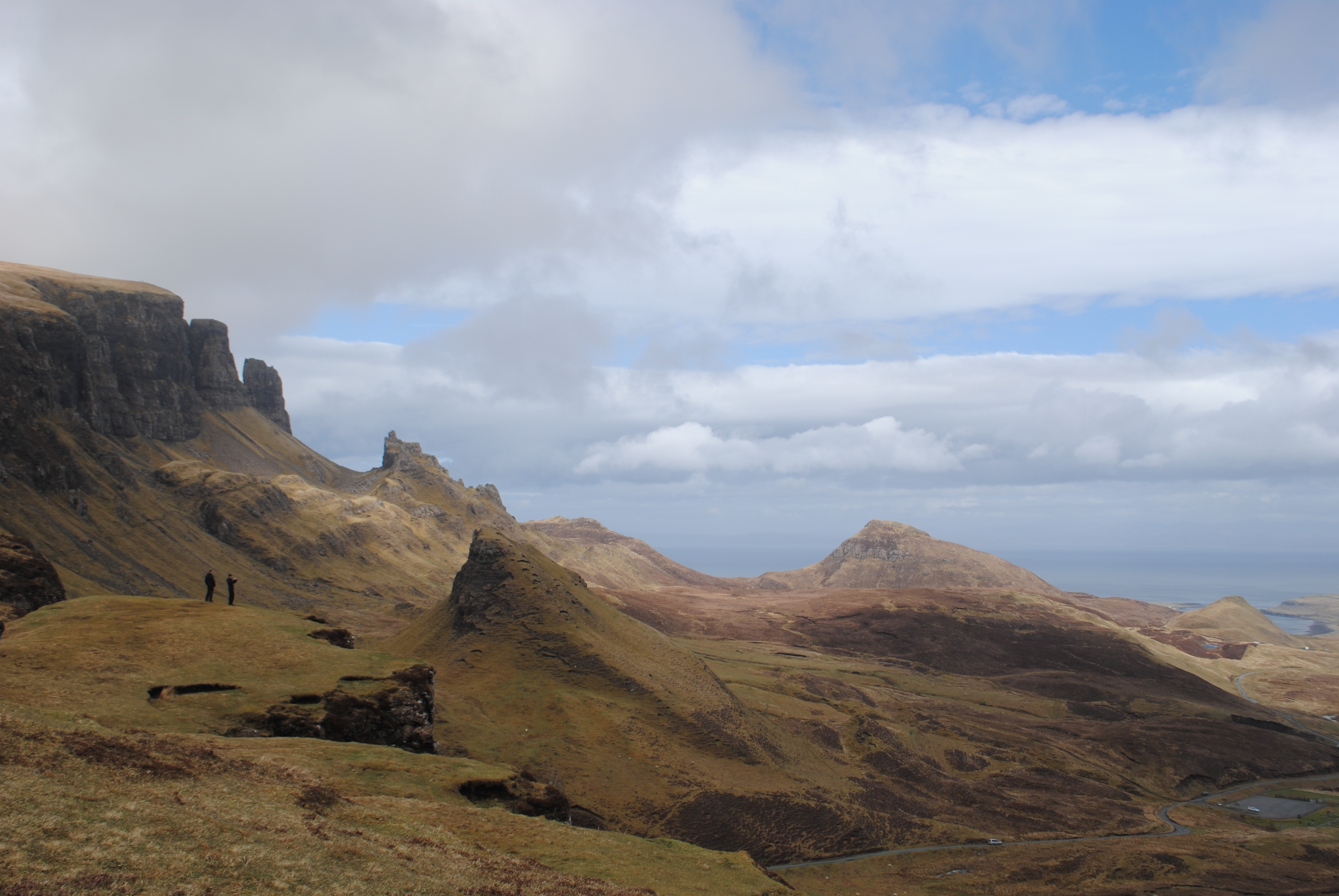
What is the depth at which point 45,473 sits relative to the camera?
10088cm

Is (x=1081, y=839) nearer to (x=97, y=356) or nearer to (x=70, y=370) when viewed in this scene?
(x=70, y=370)

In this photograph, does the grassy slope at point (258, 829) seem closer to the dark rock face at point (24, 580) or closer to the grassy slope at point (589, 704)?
the grassy slope at point (589, 704)

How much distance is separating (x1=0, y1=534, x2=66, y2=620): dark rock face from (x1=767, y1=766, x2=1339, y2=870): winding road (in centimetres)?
4792

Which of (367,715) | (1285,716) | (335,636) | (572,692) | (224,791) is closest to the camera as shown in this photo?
(224,791)

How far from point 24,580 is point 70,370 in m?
117

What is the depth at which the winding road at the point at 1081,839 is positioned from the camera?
183 feet

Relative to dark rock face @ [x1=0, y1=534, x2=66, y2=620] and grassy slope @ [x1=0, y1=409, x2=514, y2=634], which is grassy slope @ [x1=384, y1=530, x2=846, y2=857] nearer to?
dark rock face @ [x1=0, y1=534, x2=66, y2=620]

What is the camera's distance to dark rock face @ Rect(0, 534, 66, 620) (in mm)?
43188

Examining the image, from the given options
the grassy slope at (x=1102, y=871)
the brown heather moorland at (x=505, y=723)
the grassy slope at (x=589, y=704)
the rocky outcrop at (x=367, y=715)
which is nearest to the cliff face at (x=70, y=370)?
the brown heather moorland at (x=505, y=723)

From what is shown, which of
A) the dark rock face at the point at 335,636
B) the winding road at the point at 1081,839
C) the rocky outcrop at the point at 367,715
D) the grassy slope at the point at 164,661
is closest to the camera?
the grassy slope at the point at 164,661

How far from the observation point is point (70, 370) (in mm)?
137250

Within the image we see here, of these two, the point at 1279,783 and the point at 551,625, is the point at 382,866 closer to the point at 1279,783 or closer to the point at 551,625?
the point at 551,625

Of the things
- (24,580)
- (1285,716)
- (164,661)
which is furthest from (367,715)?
(1285,716)

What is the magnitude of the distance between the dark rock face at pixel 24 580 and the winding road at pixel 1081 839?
47.9 m
